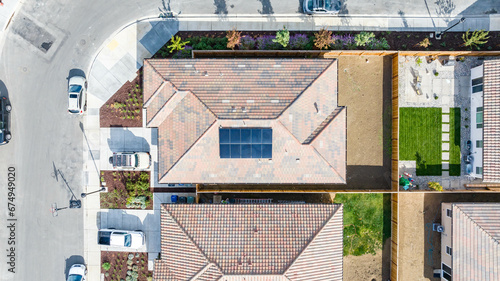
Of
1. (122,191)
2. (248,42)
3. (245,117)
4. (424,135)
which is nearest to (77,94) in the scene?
(122,191)

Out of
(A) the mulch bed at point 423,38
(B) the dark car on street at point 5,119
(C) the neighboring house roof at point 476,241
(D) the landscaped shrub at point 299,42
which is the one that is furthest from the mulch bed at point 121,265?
(C) the neighboring house roof at point 476,241

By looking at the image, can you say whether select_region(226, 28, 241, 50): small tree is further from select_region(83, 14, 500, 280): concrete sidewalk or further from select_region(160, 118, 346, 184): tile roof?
select_region(160, 118, 346, 184): tile roof

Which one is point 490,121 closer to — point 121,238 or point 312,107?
point 312,107

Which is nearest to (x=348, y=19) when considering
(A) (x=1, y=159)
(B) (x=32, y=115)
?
(B) (x=32, y=115)

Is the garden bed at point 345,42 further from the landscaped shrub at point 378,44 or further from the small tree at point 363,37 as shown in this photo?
the small tree at point 363,37

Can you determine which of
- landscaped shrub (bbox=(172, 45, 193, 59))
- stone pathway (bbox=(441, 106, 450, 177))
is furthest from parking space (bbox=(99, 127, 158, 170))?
stone pathway (bbox=(441, 106, 450, 177))

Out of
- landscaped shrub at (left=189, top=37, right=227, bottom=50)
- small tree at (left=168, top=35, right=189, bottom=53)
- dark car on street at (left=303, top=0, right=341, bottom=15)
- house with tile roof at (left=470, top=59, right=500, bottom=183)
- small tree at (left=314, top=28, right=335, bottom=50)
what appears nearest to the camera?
house with tile roof at (left=470, top=59, right=500, bottom=183)
